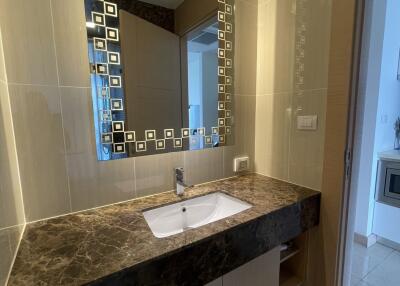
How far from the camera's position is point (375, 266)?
1762 mm

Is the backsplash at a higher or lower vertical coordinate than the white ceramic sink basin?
higher

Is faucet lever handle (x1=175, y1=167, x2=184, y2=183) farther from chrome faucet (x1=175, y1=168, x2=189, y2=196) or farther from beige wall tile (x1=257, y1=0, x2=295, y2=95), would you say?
beige wall tile (x1=257, y1=0, x2=295, y2=95)

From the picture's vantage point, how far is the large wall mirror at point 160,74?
98 cm

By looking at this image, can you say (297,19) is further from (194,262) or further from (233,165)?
(194,262)

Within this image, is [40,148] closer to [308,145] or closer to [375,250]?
[308,145]

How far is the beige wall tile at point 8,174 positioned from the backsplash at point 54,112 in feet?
0.11

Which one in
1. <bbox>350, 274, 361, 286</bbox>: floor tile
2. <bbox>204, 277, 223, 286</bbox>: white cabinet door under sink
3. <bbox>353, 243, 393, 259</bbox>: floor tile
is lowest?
<bbox>353, 243, 393, 259</bbox>: floor tile

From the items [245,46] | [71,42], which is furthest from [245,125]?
[71,42]

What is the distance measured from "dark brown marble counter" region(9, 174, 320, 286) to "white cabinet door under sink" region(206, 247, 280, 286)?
0.06 meters

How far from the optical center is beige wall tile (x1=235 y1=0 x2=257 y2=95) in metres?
1.33

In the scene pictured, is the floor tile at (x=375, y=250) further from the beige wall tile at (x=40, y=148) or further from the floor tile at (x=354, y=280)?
the beige wall tile at (x=40, y=148)

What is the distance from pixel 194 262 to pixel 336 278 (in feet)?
2.91

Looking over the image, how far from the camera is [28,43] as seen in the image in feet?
2.69

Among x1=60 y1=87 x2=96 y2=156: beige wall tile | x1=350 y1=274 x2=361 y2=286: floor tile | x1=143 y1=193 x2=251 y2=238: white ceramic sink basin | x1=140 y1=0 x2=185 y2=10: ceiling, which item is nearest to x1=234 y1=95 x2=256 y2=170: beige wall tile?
x1=143 y1=193 x2=251 y2=238: white ceramic sink basin
